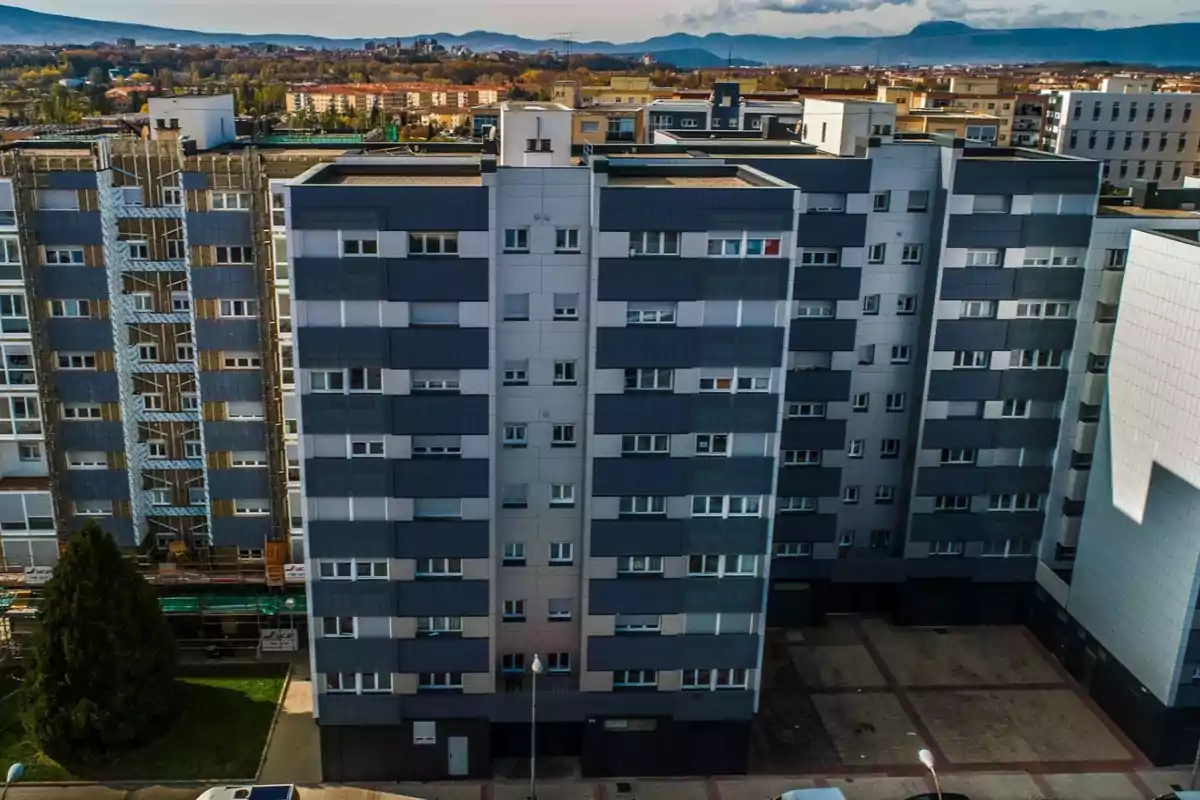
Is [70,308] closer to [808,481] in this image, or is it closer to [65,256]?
[65,256]

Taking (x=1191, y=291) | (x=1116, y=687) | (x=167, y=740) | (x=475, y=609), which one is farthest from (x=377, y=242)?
(x=1116, y=687)

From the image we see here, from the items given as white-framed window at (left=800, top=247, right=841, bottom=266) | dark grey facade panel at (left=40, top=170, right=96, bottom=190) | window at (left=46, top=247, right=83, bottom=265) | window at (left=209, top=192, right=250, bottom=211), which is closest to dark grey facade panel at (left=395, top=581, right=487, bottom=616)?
window at (left=209, top=192, right=250, bottom=211)

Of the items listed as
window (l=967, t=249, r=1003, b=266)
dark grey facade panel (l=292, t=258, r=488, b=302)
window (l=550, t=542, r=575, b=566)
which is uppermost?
dark grey facade panel (l=292, t=258, r=488, b=302)

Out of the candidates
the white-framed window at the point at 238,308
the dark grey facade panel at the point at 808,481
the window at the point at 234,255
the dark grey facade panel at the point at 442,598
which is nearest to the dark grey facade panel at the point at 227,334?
the white-framed window at the point at 238,308

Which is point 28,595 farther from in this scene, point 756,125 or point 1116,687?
point 756,125

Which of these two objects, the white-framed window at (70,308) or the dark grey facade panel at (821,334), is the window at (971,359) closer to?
the dark grey facade panel at (821,334)

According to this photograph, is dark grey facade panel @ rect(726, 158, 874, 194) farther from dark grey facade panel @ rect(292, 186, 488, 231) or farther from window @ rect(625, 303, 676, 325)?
dark grey facade panel @ rect(292, 186, 488, 231)
